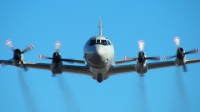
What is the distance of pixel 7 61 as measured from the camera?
37.5 meters

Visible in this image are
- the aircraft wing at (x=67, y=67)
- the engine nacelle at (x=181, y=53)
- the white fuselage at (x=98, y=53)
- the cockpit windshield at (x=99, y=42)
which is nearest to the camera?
the white fuselage at (x=98, y=53)

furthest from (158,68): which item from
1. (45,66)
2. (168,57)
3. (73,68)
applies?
(45,66)

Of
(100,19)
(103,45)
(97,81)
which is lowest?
(97,81)

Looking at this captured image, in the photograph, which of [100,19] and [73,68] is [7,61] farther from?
[100,19]

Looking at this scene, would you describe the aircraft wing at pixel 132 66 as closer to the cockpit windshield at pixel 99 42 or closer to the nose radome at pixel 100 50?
the cockpit windshield at pixel 99 42

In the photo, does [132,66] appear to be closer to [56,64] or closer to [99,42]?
[99,42]

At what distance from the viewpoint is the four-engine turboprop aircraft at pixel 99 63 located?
3363 cm

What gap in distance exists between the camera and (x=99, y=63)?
33719 millimetres

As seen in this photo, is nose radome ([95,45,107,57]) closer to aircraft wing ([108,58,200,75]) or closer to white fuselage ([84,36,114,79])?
white fuselage ([84,36,114,79])

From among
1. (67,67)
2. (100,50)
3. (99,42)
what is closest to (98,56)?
(100,50)

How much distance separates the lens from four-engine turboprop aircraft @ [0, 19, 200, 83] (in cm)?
3363

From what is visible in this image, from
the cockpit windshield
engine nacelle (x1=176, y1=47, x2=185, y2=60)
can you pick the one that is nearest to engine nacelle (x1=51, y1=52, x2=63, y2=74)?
the cockpit windshield

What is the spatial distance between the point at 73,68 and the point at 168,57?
8.26 m

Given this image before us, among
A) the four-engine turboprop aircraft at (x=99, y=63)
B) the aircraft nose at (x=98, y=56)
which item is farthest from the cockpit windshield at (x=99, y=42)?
the aircraft nose at (x=98, y=56)
